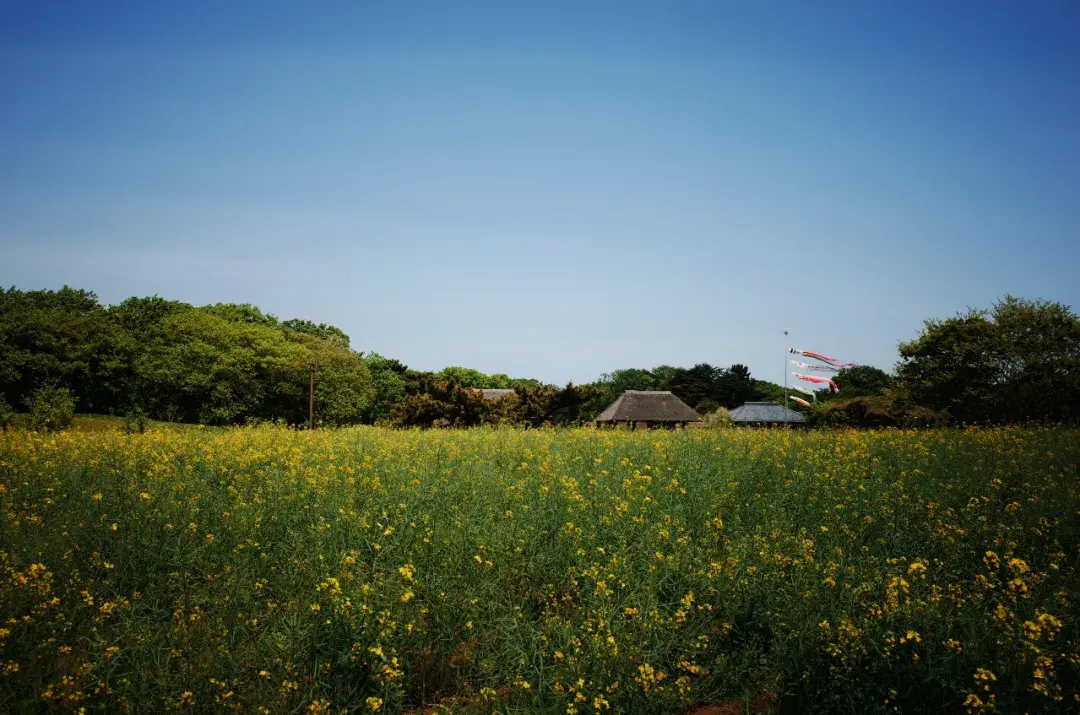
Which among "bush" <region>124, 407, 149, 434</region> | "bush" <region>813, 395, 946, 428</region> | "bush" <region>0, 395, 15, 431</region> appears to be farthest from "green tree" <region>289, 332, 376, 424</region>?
"bush" <region>813, 395, 946, 428</region>

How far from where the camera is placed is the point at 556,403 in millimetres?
38938

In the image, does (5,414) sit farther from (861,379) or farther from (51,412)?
(861,379)

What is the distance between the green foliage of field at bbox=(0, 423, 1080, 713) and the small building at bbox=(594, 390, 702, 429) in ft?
151

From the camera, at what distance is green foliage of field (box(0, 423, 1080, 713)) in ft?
14.2

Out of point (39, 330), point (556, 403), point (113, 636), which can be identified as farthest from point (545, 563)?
point (39, 330)

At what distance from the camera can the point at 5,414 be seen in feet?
89.2

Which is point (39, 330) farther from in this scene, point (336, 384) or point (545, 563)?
point (545, 563)

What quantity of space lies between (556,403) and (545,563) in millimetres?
32935

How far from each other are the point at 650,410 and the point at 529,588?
50630mm

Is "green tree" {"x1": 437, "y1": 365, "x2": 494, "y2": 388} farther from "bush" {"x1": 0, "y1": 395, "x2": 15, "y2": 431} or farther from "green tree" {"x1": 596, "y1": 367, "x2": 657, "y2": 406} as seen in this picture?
"bush" {"x1": 0, "y1": 395, "x2": 15, "y2": 431}

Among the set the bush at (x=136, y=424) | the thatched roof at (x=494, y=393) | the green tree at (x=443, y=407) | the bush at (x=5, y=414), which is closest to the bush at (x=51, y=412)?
the bush at (x=136, y=424)

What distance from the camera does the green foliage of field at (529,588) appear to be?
4328mm

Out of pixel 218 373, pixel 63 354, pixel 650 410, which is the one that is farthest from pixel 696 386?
pixel 63 354

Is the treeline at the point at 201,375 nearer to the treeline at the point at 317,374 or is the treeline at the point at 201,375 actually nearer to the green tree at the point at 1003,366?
the treeline at the point at 317,374
